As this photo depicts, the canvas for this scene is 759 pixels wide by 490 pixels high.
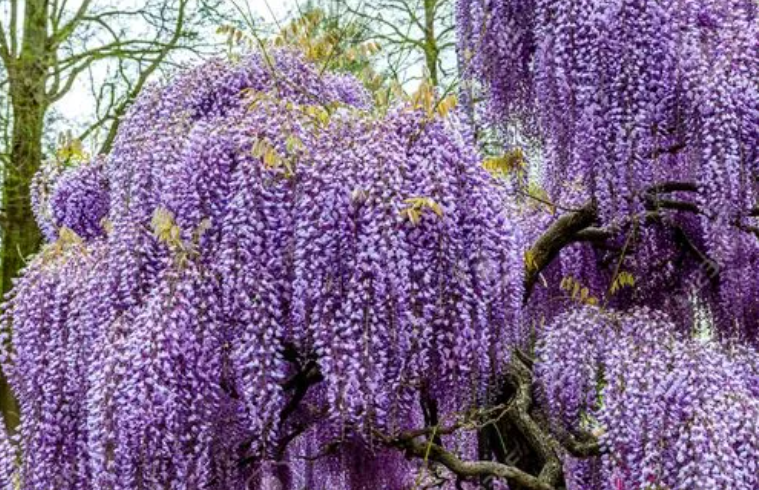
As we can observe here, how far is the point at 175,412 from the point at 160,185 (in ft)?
3.43

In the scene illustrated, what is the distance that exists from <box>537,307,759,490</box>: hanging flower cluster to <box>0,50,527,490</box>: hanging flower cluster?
0.52m

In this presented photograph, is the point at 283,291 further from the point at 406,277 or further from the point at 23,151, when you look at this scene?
the point at 23,151

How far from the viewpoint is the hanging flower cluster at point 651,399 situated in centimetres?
372

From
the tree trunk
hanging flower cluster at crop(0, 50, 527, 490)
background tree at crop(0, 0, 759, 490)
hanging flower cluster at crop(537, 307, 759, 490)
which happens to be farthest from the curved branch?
the tree trunk

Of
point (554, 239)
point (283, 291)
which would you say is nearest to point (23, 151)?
point (554, 239)

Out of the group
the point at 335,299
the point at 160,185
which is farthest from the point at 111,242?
the point at 335,299

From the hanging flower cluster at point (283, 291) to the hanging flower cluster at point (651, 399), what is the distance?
525 millimetres

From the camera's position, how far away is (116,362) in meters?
3.81

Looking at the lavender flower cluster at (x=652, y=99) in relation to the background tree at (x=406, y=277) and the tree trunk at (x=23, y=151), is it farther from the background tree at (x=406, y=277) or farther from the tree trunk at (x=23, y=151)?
the tree trunk at (x=23, y=151)

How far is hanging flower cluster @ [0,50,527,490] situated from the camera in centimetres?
365

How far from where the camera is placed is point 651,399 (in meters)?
3.90

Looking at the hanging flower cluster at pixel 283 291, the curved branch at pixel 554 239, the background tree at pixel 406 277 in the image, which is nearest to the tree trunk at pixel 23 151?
the background tree at pixel 406 277

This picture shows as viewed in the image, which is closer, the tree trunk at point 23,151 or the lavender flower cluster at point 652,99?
the lavender flower cluster at point 652,99

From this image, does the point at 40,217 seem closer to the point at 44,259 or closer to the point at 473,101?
the point at 44,259
